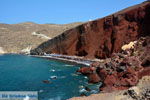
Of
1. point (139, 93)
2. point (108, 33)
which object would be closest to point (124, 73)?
point (139, 93)

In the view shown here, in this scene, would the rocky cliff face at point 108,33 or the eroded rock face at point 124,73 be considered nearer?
the eroded rock face at point 124,73

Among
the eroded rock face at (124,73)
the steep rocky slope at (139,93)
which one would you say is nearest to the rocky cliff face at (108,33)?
the eroded rock face at (124,73)

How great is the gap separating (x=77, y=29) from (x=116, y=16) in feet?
108

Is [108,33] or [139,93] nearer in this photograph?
[139,93]

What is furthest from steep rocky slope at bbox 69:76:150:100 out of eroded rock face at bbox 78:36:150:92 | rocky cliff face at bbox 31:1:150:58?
rocky cliff face at bbox 31:1:150:58

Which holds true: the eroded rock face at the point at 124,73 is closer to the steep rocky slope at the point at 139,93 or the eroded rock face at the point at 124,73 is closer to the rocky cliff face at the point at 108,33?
the steep rocky slope at the point at 139,93

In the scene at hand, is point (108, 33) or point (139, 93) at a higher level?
point (108, 33)

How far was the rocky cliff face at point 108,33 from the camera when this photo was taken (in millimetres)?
97000

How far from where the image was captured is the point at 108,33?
110375 millimetres

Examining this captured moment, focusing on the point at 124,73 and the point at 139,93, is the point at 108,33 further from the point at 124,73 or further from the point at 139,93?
the point at 139,93

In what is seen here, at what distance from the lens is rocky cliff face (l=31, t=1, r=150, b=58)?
97.0 m

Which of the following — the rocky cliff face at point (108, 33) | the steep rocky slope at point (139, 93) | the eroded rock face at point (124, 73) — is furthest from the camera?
the rocky cliff face at point (108, 33)

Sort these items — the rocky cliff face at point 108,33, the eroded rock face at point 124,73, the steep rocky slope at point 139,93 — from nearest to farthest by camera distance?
the steep rocky slope at point 139,93, the eroded rock face at point 124,73, the rocky cliff face at point 108,33

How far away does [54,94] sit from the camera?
4806 cm
